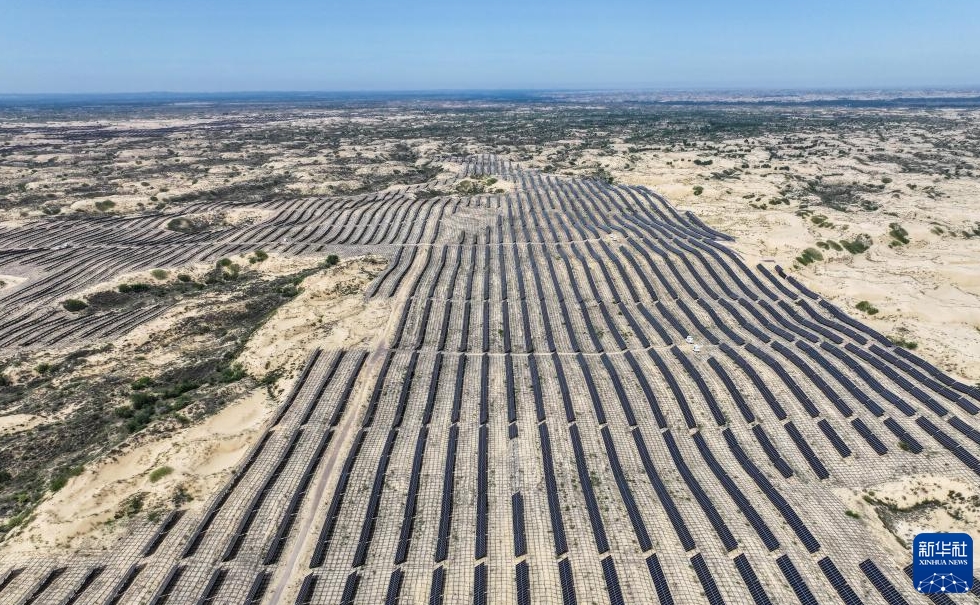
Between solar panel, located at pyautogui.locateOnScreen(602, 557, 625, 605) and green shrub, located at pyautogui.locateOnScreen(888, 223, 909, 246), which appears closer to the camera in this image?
solar panel, located at pyautogui.locateOnScreen(602, 557, 625, 605)

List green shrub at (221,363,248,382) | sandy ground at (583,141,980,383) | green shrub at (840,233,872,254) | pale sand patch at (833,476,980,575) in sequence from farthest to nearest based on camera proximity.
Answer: green shrub at (840,233,872,254)
sandy ground at (583,141,980,383)
green shrub at (221,363,248,382)
pale sand patch at (833,476,980,575)

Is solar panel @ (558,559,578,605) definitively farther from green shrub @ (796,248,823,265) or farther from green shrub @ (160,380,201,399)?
green shrub @ (796,248,823,265)

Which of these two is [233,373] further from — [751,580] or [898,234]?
[898,234]

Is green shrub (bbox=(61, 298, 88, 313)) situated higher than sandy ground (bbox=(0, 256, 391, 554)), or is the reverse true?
green shrub (bbox=(61, 298, 88, 313))

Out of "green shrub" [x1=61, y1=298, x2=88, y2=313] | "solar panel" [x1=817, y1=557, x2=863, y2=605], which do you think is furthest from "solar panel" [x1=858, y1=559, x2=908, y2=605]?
"green shrub" [x1=61, y1=298, x2=88, y2=313]

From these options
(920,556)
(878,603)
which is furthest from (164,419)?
(920,556)

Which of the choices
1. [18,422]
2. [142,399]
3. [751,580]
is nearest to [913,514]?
[751,580]
